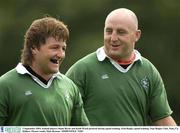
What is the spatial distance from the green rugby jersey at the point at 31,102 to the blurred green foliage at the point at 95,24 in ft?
50.7

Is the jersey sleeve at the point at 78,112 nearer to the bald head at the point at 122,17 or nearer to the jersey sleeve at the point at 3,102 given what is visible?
the jersey sleeve at the point at 3,102

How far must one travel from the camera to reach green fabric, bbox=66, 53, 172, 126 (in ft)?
38.3

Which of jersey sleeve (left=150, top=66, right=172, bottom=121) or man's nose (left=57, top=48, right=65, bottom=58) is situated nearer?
man's nose (left=57, top=48, right=65, bottom=58)

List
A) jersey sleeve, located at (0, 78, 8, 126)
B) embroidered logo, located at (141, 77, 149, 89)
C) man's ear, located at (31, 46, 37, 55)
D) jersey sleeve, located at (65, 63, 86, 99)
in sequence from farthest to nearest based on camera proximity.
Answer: embroidered logo, located at (141, 77, 149, 89) → jersey sleeve, located at (65, 63, 86, 99) → man's ear, located at (31, 46, 37, 55) → jersey sleeve, located at (0, 78, 8, 126)

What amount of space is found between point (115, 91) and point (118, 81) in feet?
0.40

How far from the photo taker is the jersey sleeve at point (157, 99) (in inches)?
468

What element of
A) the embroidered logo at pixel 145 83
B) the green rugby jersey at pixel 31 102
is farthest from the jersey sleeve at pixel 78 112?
the embroidered logo at pixel 145 83

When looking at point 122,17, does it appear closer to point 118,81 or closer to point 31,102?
point 118,81

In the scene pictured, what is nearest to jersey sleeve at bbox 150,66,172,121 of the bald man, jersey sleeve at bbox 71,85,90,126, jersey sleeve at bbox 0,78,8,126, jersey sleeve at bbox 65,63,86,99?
the bald man

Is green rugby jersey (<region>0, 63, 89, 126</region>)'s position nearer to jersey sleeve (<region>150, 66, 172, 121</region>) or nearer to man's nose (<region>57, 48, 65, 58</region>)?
man's nose (<region>57, 48, 65, 58</region>)

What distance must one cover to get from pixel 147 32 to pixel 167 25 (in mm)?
599

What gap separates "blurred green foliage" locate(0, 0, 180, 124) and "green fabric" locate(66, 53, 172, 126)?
47.2 ft

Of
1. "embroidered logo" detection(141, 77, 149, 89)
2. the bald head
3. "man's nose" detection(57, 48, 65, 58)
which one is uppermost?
the bald head

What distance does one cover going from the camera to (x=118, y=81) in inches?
464
